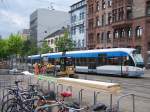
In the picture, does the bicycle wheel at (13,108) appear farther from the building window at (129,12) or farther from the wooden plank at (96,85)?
the building window at (129,12)

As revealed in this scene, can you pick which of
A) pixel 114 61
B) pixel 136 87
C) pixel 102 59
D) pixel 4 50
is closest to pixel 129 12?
pixel 102 59

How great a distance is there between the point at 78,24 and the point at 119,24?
24.3 m

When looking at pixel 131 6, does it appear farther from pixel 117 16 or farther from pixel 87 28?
pixel 87 28

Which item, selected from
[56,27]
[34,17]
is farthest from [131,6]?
[34,17]

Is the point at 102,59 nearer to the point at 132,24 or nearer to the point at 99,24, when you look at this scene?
the point at 132,24

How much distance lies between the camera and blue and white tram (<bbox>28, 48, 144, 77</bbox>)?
40594 mm

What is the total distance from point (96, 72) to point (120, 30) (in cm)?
2461

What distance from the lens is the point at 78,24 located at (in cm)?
9250

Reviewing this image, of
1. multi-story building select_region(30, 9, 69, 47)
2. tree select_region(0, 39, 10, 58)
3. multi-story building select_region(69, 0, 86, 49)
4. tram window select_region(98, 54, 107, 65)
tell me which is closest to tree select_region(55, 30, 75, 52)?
multi-story building select_region(69, 0, 86, 49)

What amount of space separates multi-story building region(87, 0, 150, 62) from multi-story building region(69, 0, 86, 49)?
3.13 meters

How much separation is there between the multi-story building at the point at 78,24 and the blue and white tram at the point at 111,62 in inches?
1413

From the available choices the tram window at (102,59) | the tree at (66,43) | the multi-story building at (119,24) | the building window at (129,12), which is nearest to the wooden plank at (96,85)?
the tram window at (102,59)

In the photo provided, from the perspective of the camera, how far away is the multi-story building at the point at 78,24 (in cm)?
8931

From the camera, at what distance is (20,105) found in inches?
428
